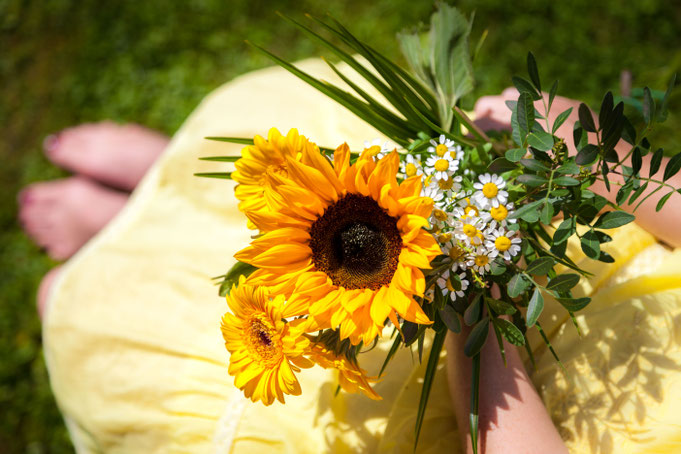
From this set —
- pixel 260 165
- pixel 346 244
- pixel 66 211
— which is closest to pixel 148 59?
pixel 66 211

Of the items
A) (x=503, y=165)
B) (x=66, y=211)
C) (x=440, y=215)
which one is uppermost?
(x=503, y=165)

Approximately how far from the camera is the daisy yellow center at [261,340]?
1.89 ft

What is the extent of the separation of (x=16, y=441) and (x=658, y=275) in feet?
6.67

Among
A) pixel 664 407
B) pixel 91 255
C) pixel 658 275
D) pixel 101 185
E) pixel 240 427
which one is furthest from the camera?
pixel 101 185

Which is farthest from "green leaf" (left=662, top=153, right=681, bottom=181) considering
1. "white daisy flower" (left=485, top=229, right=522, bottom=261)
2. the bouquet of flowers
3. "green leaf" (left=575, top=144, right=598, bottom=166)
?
"white daisy flower" (left=485, top=229, right=522, bottom=261)

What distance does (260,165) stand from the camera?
624 mm

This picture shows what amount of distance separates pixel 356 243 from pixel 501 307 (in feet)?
0.63

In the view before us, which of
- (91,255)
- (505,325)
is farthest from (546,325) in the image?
(91,255)

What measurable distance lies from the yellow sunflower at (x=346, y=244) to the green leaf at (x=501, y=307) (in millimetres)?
136

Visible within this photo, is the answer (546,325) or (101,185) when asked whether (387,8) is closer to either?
(101,185)

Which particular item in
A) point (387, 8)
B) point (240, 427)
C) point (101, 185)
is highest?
point (387, 8)

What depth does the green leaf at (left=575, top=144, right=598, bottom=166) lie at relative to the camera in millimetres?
567

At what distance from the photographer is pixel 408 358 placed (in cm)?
99

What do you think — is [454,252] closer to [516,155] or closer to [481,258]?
[481,258]
